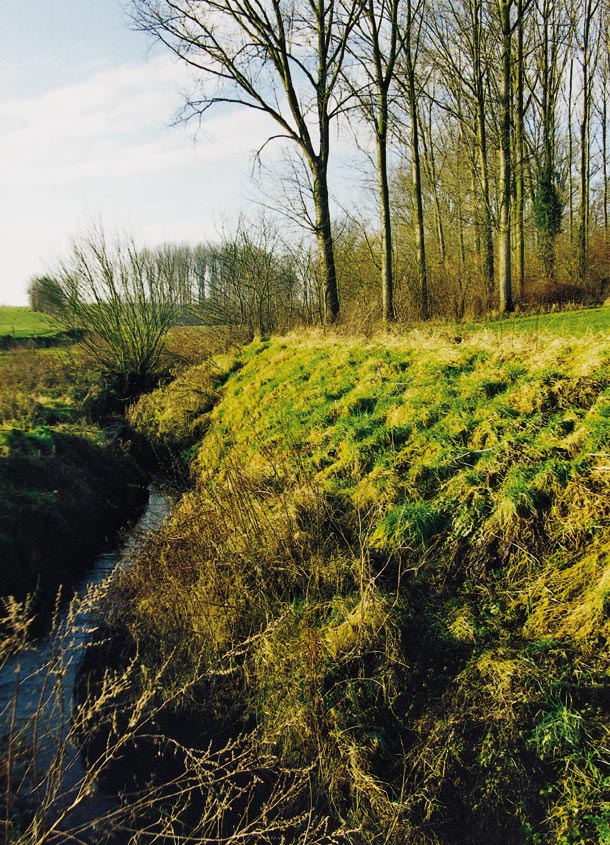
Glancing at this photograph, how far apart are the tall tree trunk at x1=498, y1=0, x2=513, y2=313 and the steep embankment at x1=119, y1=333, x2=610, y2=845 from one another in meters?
10.4

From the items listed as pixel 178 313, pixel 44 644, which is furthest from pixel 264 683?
pixel 178 313

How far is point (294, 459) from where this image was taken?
7672 mm

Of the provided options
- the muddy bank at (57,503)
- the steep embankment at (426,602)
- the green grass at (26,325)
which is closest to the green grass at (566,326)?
the steep embankment at (426,602)

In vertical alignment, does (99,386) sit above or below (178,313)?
below

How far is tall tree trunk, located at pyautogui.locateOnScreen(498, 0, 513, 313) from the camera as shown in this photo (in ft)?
53.5

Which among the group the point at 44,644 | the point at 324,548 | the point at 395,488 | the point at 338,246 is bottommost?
the point at 44,644

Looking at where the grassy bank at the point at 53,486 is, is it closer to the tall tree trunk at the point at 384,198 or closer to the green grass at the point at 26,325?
the green grass at the point at 26,325

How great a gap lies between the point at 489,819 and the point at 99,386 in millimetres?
14998

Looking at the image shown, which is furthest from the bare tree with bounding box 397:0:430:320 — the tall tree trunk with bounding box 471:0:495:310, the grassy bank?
the grassy bank

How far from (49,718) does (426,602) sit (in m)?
2.98

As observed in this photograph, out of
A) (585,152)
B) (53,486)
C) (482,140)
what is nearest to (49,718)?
(53,486)

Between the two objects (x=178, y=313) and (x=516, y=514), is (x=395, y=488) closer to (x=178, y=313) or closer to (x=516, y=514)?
(x=516, y=514)

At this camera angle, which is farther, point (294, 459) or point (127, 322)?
point (127, 322)

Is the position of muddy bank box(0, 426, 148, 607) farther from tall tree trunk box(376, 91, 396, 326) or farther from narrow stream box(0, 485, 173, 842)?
tall tree trunk box(376, 91, 396, 326)
